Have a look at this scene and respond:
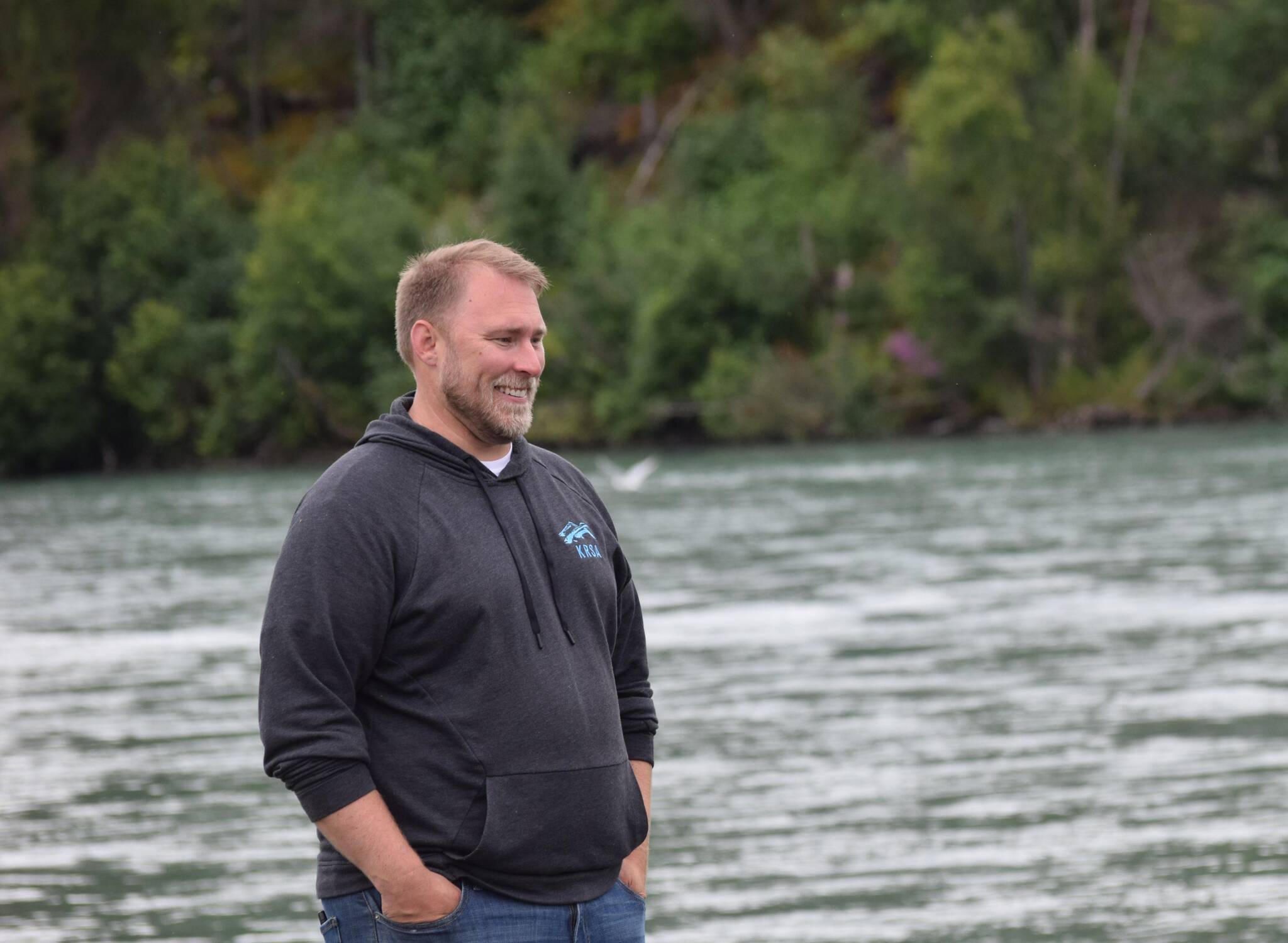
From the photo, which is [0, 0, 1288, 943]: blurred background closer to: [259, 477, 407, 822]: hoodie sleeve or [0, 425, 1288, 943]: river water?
[0, 425, 1288, 943]: river water

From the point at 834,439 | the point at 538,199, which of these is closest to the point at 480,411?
the point at 834,439

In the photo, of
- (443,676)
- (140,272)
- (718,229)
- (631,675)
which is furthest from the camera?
(140,272)

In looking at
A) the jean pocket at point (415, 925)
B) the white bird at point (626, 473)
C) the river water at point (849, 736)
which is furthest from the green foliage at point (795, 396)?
the jean pocket at point (415, 925)

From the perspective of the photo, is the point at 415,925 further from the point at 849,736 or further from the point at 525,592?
the point at 849,736

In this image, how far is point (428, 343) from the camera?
3.84 metres

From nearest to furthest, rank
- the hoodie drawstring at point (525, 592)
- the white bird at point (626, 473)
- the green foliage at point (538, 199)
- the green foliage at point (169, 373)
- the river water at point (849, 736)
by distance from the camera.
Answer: the hoodie drawstring at point (525, 592) → the river water at point (849, 736) → the white bird at point (626, 473) → the green foliage at point (169, 373) → the green foliage at point (538, 199)

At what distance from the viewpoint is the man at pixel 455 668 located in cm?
359

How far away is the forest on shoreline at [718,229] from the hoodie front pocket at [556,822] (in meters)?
49.3

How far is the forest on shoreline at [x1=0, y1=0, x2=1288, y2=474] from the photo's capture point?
55.1 metres

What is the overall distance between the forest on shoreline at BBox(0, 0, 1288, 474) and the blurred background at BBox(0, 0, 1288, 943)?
5.8 inches

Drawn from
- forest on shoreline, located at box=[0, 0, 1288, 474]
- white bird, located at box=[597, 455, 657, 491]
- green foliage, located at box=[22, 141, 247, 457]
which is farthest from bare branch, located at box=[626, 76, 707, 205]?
white bird, located at box=[597, 455, 657, 491]

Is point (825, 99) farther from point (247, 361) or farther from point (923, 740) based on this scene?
point (923, 740)

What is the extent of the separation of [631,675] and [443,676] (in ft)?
1.98

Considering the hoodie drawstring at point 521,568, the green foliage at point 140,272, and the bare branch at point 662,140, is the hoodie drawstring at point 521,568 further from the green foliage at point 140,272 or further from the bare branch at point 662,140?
the bare branch at point 662,140
